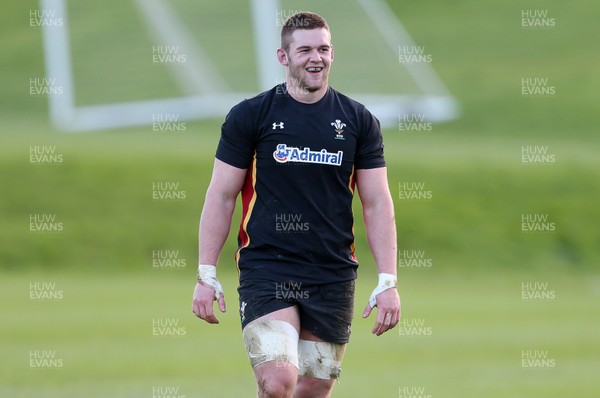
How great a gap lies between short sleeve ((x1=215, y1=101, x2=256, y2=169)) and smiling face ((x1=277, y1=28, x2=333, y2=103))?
366 mm

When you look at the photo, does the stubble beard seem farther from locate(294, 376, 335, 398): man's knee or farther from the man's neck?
locate(294, 376, 335, 398): man's knee

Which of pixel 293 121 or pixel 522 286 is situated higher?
pixel 293 121

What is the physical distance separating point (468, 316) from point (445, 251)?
897 centimetres

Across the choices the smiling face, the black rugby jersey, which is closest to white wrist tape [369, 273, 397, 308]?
the black rugby jersey

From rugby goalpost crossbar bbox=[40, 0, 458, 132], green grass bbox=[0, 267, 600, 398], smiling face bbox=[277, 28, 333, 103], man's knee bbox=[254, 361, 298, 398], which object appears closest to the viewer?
man's knee bbox=[254, 361, 298, 398]

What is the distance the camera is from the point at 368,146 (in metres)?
8.30

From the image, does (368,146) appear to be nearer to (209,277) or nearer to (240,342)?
(209,277)

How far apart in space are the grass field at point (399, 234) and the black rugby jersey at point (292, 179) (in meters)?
5.02

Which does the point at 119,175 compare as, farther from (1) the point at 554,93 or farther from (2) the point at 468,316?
(1) the point at 554,93

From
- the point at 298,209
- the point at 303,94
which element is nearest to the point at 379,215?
the point at 298,209

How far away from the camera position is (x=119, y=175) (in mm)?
33719

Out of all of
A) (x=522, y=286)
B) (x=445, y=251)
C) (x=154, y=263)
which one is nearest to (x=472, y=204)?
(x=445, y=251)

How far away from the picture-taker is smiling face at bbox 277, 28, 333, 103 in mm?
7996

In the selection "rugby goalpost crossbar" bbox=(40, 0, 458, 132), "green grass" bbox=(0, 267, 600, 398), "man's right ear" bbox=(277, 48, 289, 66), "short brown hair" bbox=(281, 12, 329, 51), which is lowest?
"green grass" bbox=(0, 267, 600, 398)
